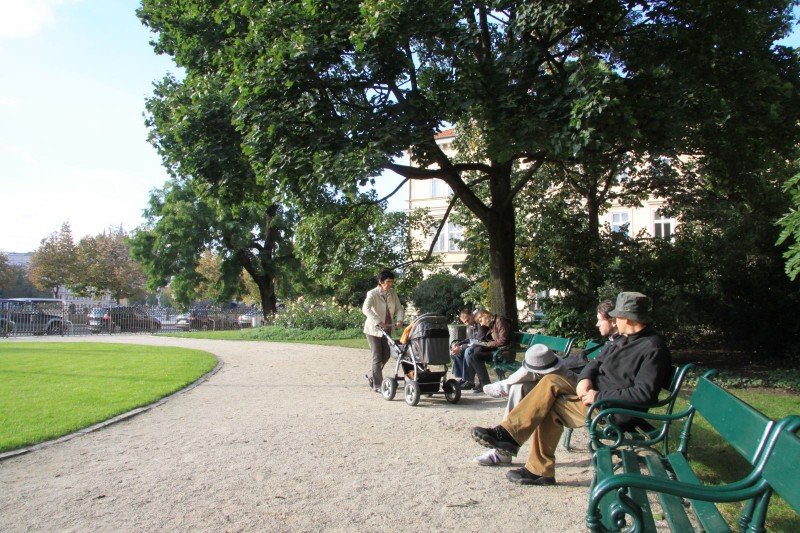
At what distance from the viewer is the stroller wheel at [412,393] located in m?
8.75

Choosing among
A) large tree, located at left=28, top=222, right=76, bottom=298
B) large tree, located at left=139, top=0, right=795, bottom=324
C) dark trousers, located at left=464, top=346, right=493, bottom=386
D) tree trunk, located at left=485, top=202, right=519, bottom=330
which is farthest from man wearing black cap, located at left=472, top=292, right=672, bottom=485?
large tree, located at left=28, top=222, right=76, bottom=298

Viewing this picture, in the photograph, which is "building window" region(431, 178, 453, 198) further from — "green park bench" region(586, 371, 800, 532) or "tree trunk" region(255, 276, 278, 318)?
"green park bench" region(586, 371, 800, 532)

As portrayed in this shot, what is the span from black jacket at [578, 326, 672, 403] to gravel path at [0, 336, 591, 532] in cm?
84

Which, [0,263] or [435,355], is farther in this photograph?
[0,263]

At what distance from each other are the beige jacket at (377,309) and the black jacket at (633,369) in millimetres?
4984

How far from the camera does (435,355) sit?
873 centimetres

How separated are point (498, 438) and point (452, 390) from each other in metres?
3.99

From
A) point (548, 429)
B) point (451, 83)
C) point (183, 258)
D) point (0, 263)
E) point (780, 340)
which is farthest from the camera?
point (0, 263)

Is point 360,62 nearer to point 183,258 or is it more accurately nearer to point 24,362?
point 24,362

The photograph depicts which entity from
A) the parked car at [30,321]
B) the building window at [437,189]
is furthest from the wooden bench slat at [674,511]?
the building window at [437,189]

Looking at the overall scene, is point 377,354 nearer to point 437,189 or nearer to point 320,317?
point 320,317

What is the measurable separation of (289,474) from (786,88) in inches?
432

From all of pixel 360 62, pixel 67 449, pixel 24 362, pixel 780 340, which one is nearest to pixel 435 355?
pixel 67 449

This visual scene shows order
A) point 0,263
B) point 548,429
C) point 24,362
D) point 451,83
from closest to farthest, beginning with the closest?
1. point 548,429
2. point 451,83
3. point 24,362
4. point 0,263
